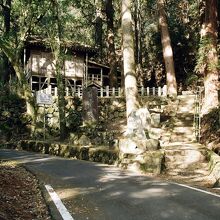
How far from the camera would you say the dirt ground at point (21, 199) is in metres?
6.55

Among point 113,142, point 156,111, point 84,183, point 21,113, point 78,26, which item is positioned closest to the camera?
point 84,183

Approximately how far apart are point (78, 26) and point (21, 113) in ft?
65.8

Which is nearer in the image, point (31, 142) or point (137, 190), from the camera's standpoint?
point (137, 190)

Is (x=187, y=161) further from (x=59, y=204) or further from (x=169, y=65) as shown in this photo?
(x=169, y=65)

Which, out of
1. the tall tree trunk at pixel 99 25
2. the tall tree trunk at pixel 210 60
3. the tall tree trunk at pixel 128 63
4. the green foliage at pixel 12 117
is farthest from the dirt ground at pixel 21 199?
the tall tree trunk at pixel 99 25

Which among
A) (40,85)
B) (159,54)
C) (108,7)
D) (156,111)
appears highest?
(108,7)

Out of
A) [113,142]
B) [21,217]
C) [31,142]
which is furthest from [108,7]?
[21,217]

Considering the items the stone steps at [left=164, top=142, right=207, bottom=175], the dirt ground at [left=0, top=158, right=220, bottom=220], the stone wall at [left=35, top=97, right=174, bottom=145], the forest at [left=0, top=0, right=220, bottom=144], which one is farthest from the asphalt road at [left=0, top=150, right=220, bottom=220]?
the stone wall at [left=35, top=97, right=174, bottom=145]

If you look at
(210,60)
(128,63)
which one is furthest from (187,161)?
(210,60)

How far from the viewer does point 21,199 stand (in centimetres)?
787

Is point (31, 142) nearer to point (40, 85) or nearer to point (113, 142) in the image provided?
point (113, 142)

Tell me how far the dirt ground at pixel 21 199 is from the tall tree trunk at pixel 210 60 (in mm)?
9658

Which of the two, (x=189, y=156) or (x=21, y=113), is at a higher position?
(x=21, y=113)

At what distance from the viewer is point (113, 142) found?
58.1 ft
